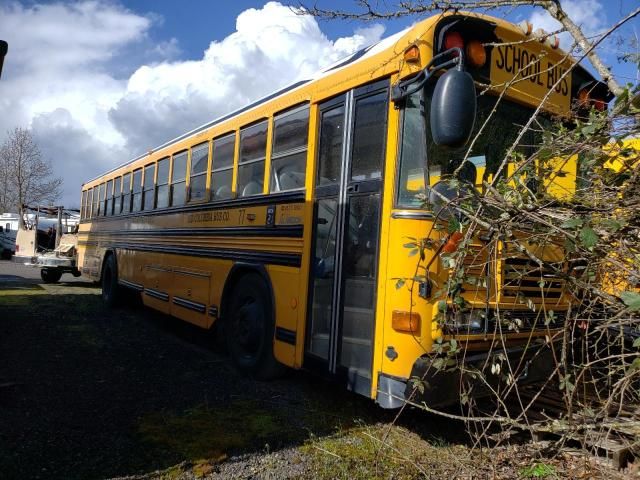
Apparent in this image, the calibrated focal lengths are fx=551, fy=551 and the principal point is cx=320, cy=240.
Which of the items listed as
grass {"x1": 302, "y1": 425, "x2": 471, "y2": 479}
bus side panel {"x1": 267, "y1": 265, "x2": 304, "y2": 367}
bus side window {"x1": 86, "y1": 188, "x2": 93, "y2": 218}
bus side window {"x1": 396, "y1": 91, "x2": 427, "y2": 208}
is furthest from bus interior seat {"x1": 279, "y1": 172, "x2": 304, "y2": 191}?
bus side window {"x1": 86, "y1": 188, "x2": 93, "y2": 218}

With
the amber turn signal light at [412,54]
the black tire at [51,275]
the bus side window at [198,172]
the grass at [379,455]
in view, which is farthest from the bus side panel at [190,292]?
the black tire at [51,275]

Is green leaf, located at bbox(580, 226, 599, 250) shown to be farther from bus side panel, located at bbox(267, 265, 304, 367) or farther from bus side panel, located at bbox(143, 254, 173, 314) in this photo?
bus side panel, located at bbox(143, 254, 173, 314)

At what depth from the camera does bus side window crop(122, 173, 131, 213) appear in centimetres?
954

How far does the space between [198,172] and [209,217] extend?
0.75 meters

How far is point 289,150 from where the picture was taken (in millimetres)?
4871

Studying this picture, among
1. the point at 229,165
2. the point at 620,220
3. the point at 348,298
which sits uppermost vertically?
the point at 229,165

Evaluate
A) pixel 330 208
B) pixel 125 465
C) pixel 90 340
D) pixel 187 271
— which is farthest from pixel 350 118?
pixel 90 340

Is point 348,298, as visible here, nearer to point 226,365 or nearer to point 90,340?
point 226,365

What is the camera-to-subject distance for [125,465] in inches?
131

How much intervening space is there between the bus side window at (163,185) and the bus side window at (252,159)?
94.5 inches

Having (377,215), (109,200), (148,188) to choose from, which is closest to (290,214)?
(377,215)

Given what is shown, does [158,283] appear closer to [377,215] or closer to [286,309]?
[286,309]

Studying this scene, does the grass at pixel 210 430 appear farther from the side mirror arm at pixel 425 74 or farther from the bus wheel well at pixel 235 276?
the side mirror arm at pixel 425 74

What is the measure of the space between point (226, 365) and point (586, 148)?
4.41m
